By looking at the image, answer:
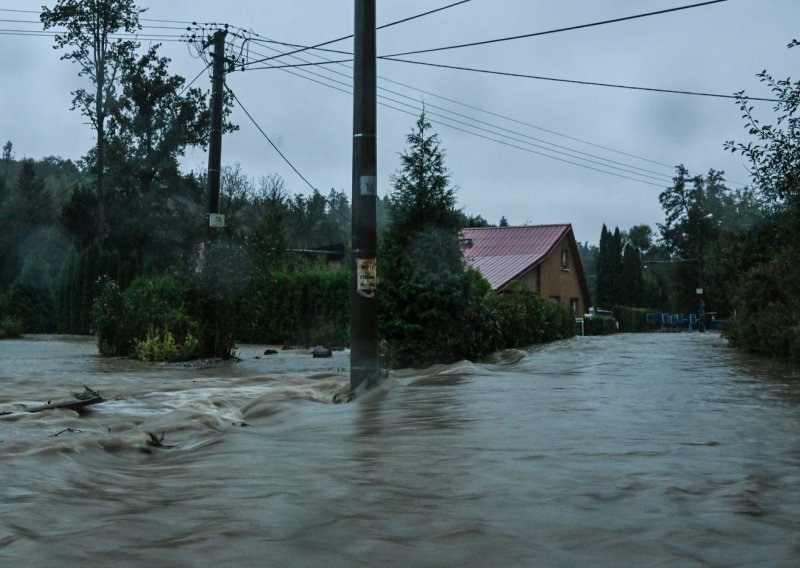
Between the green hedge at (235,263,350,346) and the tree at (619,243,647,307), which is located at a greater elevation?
the tree at (619,243,647,307)

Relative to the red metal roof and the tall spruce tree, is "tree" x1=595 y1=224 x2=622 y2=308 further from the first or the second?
the red metal roof

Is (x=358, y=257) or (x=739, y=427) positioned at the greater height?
(x=358, y=257)

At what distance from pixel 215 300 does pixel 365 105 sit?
8648 mm

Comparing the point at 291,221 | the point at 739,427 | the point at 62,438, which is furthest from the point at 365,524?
the point at 291,221

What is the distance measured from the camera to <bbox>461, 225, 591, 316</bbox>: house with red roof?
43.2 m

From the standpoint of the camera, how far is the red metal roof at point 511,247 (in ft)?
141

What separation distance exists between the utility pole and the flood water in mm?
570

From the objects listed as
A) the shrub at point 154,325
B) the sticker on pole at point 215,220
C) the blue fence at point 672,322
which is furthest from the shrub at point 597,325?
the sticker on pole at point 215,220

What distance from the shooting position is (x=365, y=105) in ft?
34.9

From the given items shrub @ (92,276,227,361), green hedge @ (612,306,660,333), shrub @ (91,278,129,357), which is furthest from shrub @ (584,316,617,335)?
shrub @ (91,278,129,357)

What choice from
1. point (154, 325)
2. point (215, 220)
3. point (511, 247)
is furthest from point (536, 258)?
point (215, 220)

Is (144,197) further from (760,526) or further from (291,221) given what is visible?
(760,526)

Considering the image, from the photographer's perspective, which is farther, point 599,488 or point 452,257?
point 452,257

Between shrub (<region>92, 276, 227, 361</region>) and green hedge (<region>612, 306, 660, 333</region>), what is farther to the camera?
green hedge (<region>612, 306, 660, 333</region>)
